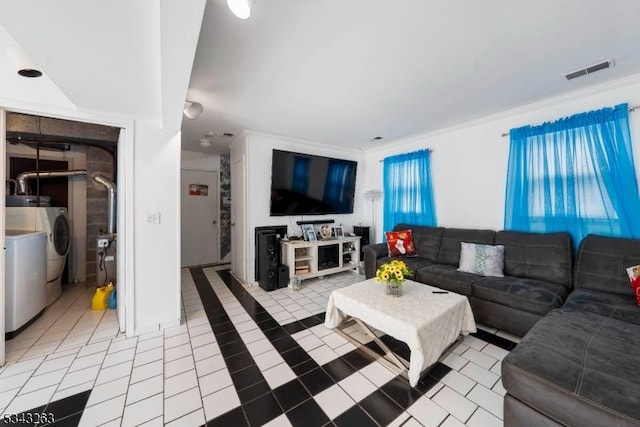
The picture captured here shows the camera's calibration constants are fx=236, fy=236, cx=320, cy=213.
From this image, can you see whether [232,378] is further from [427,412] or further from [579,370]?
[579,370]

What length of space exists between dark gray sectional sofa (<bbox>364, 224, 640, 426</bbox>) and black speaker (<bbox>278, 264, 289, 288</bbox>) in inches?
49.2

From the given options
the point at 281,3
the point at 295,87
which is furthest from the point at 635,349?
the point at 295,87

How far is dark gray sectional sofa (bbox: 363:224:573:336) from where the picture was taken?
2088 millimetres

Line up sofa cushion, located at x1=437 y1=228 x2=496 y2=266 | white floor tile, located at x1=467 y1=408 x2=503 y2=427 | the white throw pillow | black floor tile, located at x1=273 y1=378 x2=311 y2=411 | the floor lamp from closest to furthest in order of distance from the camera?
white floor tile, located at x1=467 y1=408 x2=503 y2=427 → black floor tile, located at x1=273 y1=378 x2=311 y2=411 → the white throw pillow → sofa cushion, located at x1=437 y1=228 x2=496 y2=266 → the floor lamp

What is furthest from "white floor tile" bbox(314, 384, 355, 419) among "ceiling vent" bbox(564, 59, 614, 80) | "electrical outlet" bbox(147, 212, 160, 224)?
"ceiling vent" bbox(564, 59, 614, 80)

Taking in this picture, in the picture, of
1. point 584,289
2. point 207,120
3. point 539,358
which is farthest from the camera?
point 207,120

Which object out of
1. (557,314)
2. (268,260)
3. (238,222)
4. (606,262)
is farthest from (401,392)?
(238,222)

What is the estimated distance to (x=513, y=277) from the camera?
8.29 feet

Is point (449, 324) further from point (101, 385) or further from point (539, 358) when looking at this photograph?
point (101, 385)

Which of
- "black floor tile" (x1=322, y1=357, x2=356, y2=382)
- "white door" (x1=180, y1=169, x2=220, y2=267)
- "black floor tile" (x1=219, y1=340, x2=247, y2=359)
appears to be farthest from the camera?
"white door" (x1=180, y1=169, x2=220, y2=267)

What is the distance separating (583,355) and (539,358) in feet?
0.78

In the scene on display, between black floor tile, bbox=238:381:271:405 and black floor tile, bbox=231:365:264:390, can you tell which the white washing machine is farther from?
black floor tile, bbox=238:381:271:405

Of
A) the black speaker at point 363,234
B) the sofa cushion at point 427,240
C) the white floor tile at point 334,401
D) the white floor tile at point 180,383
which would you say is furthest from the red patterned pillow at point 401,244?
the white floor tile at point 180,383

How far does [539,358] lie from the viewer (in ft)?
4.08
